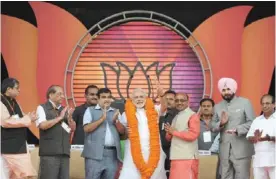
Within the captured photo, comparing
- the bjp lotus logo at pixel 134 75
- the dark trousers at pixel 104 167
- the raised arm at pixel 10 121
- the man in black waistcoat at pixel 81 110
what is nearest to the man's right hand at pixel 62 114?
the raised arm at pixel 10 121

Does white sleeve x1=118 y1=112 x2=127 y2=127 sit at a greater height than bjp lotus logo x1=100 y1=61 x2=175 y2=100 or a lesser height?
lesser

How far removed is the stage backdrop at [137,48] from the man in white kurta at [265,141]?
81.3 inches

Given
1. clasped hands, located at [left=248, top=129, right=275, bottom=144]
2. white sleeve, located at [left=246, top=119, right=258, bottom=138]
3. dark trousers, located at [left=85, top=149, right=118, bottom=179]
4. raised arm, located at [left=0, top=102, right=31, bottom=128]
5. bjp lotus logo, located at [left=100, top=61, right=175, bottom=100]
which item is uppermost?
bjp lotus logo, located at [left=100, top=61, right=175, bottom=100]

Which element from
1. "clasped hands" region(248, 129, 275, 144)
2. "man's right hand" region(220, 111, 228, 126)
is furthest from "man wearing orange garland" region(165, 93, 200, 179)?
"clasped hands" region(248, 129, 275, 144)

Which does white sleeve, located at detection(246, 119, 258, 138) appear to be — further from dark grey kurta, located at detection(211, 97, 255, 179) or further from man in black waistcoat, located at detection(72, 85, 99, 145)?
man in black waistcoat, located at detection(72, 85, 99, 145)

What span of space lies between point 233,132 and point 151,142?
89cm

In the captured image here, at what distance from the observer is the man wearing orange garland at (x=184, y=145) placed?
30.5ft

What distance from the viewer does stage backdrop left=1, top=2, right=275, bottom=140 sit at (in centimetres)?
1152

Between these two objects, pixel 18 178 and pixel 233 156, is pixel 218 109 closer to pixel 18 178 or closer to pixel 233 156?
pixel 233 156

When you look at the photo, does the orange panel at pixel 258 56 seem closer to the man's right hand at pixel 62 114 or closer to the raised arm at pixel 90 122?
the raised arm at pixel 90 122

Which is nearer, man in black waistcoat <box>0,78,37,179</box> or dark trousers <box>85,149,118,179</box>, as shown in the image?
man in black waistcoat <box>0,78,37,179</box>

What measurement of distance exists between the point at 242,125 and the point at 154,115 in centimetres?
94

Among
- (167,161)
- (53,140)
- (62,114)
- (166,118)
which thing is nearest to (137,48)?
(166,118)

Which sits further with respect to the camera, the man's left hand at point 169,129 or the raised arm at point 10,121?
the man's left hand at point 169,129
